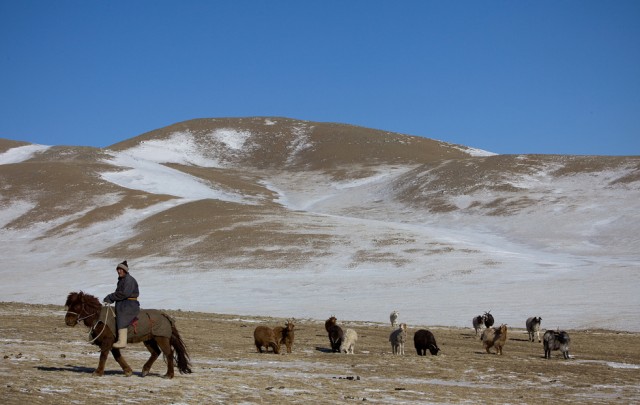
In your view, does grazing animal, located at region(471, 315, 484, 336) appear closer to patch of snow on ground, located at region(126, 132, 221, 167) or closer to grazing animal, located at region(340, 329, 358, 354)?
grazing animal, located at region(340, 329, 358, 354)

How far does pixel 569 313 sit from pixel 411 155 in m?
133

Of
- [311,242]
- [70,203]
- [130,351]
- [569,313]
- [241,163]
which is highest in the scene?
[241,163]

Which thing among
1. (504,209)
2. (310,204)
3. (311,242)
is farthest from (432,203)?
(311,242)

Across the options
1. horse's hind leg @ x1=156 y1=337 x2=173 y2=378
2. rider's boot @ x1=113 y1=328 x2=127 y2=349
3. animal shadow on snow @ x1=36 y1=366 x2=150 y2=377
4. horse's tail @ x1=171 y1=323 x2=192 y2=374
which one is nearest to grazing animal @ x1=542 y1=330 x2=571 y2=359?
horse's tail @ x1=171 y1=323 x2=192 y2=374

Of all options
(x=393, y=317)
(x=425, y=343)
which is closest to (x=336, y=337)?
(x=425, y=343)

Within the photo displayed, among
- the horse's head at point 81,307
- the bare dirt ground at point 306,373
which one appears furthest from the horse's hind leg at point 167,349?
the horse's head at point 81,307

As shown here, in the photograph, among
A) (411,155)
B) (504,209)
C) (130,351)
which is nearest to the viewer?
(130,351)

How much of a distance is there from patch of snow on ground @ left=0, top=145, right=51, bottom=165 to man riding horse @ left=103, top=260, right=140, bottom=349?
152373 millimetres

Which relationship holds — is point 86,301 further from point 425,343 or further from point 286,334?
point 425,343

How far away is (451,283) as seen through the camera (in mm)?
51719

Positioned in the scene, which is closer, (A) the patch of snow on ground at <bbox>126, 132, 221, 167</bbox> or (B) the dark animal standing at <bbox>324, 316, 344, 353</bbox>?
(B) the dark animal standing at <bbox>324, 316, 344, 353</bbox>

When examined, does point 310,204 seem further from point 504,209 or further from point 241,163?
point 241,163

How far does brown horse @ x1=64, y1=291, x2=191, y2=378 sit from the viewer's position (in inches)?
588

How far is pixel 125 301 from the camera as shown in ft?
49.4
